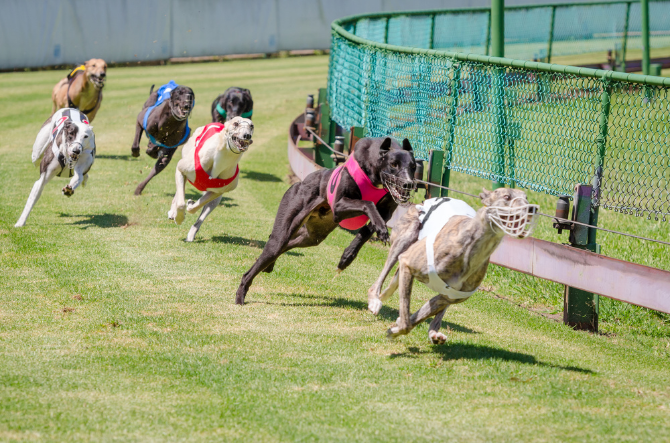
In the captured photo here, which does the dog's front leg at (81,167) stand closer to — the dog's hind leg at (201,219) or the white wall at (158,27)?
the dog's hind leg at (201,219)

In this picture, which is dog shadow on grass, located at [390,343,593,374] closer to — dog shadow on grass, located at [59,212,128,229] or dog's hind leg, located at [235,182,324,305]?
dog's hind leg, located at [235,182,324,305]

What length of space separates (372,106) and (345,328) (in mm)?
4758

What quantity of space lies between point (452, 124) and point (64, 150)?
14.8 ft

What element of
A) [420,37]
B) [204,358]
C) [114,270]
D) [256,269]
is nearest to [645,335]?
[256,269]

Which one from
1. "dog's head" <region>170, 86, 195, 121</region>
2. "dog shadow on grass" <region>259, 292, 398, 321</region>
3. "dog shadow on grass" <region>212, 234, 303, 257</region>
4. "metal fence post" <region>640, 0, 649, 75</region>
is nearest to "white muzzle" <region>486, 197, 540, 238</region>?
"dog shadow on grass" <region>259, 292, 398, 321</region>

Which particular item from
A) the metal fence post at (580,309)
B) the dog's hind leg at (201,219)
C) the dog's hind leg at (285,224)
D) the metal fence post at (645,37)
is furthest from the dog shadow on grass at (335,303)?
the metal fence post at (645,37)

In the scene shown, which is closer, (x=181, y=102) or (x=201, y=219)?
(x=201, y=219)

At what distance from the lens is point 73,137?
891cm

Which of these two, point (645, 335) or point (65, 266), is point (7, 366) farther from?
point (645, 335)

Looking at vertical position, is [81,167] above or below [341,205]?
below

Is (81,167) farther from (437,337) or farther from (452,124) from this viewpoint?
(437,337)

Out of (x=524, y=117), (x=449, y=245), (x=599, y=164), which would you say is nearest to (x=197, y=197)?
(x=524, y=117)

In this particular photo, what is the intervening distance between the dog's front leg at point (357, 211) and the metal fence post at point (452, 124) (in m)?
2.15

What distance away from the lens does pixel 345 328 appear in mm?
5812
